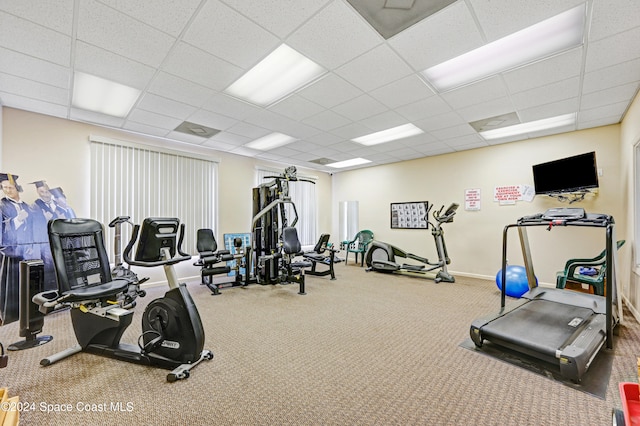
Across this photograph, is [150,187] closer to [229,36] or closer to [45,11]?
[45,11]

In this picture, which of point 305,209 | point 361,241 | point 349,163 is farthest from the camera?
Answer: point 305,209

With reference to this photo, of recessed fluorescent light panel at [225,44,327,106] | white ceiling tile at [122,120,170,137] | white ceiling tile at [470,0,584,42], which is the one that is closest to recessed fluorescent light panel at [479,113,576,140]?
white ceiling tile at [470,0,584,42]

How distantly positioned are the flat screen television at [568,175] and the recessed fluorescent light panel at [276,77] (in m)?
4.02

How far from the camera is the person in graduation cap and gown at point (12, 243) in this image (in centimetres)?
306

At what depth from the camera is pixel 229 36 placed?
7.46 feet

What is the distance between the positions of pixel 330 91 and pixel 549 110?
3.19 meters

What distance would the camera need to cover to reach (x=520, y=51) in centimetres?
253

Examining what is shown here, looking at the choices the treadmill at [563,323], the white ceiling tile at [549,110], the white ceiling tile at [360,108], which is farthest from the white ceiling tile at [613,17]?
the white ceiling tile at [360,108]

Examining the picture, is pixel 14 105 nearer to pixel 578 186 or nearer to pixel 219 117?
pixel 219 117

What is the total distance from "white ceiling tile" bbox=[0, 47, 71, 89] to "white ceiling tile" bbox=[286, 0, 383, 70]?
98.3 inches

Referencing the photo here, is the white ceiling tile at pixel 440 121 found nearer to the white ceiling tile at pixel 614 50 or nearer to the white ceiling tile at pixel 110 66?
the white ceiling tile at pixel 614 50

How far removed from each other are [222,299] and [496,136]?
224 inches

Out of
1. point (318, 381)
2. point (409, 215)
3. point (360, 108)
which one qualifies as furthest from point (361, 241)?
point (318, 381)

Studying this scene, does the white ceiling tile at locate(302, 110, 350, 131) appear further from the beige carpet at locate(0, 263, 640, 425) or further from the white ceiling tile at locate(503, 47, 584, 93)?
the beige carpet at locate(0, 263, 640, 425)
